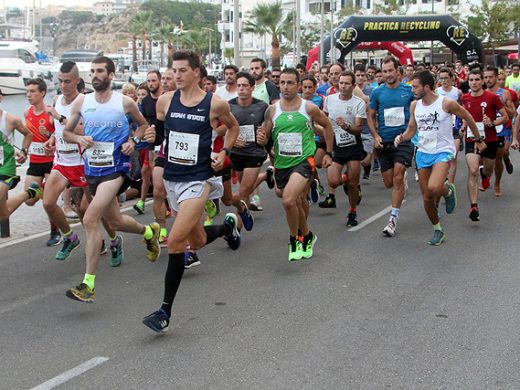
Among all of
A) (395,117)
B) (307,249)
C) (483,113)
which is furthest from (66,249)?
(483,113)

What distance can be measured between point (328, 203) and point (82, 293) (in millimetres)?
5897

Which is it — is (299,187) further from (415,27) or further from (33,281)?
(415,27)

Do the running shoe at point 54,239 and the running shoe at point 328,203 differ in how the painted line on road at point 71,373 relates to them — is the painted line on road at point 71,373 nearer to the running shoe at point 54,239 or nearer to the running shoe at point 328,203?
the running shoe at point 54,239

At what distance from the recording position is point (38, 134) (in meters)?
9.78

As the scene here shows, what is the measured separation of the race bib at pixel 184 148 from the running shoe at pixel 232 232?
166 cm

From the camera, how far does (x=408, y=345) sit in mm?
5562

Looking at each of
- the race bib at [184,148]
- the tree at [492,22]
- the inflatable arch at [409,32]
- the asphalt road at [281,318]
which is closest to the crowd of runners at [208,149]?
the race bib at [184,148]

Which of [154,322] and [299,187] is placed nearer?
[154,322]

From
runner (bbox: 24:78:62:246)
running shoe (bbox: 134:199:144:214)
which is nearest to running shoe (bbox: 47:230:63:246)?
runner (bbox: 24:78:62:246)

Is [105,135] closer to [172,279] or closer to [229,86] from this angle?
[172,279]

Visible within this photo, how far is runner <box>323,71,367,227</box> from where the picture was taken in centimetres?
1036

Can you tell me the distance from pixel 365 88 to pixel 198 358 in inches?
472

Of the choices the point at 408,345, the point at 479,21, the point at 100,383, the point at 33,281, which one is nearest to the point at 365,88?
the point at 33,281

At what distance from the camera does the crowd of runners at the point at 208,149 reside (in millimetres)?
6430
